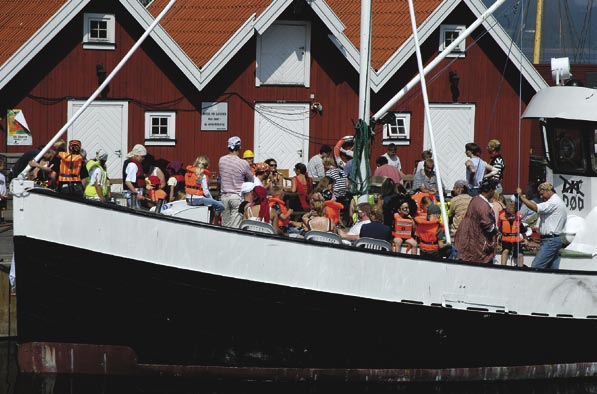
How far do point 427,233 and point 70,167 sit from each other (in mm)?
5859

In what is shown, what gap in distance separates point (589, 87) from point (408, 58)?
10.3 m

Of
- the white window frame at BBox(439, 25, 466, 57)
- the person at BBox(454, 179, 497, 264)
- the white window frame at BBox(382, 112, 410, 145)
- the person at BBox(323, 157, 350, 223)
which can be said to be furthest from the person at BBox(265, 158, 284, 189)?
the white window frame at BBox(439, 25, 466, 57)

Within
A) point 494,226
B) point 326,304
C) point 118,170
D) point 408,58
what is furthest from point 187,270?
point 408,58

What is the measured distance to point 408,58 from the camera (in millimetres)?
27156

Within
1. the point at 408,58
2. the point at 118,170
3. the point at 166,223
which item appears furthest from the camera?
the point at 408,58

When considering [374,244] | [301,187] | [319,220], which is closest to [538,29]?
[301,187]

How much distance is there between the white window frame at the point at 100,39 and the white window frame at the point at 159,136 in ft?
5.39

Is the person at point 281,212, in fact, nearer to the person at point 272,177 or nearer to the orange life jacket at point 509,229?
the orange life jacket at point 509,229

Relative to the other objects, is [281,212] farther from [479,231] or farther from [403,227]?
[479,231]

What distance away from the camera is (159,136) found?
25.7 metres

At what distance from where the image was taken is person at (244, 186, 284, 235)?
16375mm

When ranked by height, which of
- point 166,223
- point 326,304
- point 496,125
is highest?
point 496,125

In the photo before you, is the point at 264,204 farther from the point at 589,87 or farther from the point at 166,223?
the point at 589,87

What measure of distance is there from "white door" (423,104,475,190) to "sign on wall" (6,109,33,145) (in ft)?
29.3
